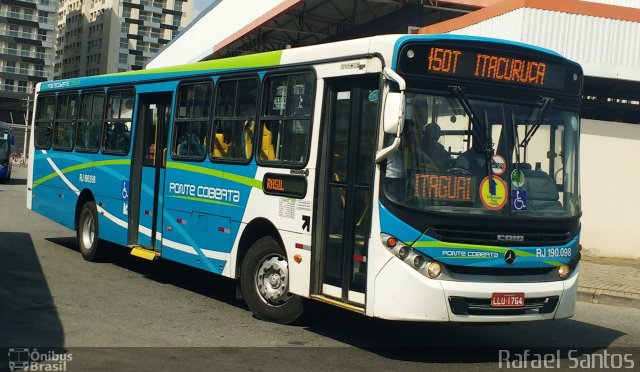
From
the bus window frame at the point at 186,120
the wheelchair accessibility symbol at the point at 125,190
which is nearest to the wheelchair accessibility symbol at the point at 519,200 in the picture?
the bus window frame at the point at 186,120

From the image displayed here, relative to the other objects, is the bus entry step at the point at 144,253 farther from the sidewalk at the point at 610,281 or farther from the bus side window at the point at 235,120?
the sidewalk at the point at 610,281

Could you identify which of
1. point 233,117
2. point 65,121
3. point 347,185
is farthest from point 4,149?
point 347,185

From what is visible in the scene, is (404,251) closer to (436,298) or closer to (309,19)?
(436,298)

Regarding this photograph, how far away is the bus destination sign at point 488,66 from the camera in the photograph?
738cm

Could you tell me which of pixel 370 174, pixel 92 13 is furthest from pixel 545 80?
pixel 92 13

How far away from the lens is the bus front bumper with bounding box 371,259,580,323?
7.11 meters

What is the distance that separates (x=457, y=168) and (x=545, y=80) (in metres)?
1.47

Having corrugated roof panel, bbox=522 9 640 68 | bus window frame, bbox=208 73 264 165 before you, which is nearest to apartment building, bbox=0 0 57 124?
corrugated roof panel, bbox=522 9 640 68

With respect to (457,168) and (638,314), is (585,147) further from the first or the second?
(457,168)

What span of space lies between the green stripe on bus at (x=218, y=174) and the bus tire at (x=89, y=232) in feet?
9.01

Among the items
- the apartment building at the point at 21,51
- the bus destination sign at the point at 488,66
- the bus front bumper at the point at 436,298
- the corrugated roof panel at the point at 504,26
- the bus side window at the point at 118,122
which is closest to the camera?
the bus front bumper at the point at 436,298

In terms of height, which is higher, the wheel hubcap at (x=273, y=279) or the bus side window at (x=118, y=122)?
the bus side window at (x=118, y=122)

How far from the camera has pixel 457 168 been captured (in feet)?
24.1

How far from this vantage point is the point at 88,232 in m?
13.3
